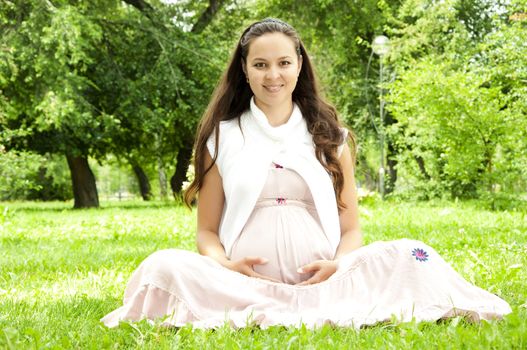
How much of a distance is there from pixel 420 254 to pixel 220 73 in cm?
1508

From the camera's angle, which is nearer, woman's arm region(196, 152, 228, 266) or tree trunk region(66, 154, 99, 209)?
woman's arm region(196, 152, 228, 266)

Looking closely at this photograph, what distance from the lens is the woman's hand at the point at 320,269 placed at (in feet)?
11.3

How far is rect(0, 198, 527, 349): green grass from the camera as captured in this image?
279 cm

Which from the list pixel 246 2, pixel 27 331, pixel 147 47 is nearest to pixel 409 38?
pixel 246 2

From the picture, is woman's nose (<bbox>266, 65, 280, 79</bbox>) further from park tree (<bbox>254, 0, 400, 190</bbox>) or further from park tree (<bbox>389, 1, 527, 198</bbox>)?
park tree (<bbox>254, 0, 400, 190</bbox>)

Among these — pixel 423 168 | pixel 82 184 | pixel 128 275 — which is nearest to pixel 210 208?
pixel 128 275

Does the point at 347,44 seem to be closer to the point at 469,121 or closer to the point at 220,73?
the point at 220,73

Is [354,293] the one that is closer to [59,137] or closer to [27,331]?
[27,331]

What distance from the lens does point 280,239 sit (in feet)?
12.0

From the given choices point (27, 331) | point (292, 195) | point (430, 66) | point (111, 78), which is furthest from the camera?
point (111, 78)

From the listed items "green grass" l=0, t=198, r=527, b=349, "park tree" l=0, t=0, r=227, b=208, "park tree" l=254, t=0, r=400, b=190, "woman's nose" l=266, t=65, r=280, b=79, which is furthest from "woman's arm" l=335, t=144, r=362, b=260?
"park tree" l=254, t=0, r=400, b=190

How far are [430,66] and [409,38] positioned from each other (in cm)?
648

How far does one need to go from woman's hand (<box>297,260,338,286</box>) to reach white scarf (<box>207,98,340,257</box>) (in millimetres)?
Result: 332

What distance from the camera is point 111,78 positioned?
18.6 m
